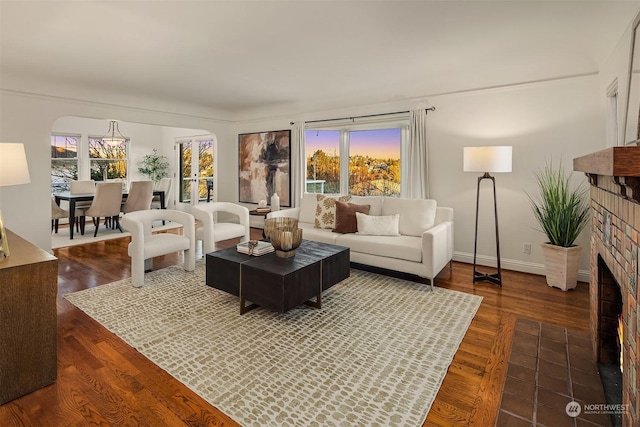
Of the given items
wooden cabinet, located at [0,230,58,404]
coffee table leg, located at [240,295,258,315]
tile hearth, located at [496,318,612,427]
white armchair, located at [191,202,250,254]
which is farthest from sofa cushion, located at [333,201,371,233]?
wooden cabinet, located at [0,230,58,404]

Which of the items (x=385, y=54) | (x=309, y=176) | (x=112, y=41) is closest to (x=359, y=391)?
(x=385, y=54)

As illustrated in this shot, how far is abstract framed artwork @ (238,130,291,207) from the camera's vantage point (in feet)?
21.0

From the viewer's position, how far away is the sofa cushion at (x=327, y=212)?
4.46 metres

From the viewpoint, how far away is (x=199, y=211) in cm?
431

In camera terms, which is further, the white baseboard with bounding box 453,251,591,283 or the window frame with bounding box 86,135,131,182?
the window frame with bounding box 86,135,131,182

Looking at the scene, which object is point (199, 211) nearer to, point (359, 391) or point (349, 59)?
point (349, 59)

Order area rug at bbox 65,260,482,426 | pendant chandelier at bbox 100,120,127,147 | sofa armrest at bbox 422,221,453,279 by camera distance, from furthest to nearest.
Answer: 1. pendant chandelier at bbox 100,120,127,147
2. sofa armrest at bbox 422,221,453,279
3. area rug at bbox 65,260,482,426

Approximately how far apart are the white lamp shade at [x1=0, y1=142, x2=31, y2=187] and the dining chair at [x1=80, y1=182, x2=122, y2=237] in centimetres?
424

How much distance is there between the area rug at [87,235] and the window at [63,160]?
4.35 feet

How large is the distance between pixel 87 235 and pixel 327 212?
15.7 feet

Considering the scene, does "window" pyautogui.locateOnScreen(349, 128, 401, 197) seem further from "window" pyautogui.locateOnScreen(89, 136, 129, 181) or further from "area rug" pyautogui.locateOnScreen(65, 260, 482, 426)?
"window" pyautogui.locateOnScreen(89, 136, 129, 181)

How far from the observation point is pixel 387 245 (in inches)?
143

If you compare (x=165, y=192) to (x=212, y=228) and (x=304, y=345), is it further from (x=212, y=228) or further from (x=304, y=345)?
(x=304, y=345)

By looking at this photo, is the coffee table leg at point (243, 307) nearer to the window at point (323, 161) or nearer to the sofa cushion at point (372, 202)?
the sofa cushion at point (372, 202)
